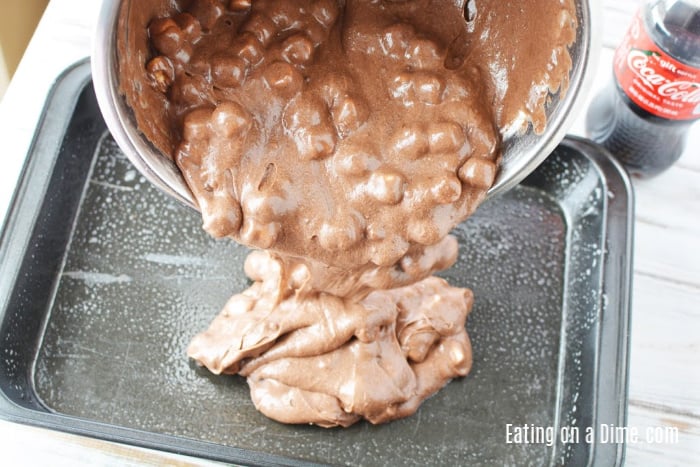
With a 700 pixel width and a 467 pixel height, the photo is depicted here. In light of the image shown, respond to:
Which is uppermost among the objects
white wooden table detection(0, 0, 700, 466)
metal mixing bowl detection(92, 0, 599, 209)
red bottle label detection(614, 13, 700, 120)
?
metal mixing bowl detection(92, 0, 599, 209)

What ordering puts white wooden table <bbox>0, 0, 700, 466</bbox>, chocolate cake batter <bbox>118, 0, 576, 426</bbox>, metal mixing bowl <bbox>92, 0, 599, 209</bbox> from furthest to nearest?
1. white wooden table <bbox>0, 0, 700, 466</bbox>
2. chocolate cake batter <bbox>118, 0, 576, 426</bbox>
3. metal mixing bowl <bbox>92, 0, 599, 209</bbox>

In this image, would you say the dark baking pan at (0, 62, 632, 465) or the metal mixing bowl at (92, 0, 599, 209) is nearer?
the metal mixing bowl at (92, 0, 599, 209)

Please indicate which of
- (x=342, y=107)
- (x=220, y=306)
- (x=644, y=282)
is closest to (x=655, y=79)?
(x=644, y=282)

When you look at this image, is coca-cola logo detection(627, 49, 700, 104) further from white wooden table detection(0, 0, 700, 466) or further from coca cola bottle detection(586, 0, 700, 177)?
white wooden table detection(0, 0, 700, 466)

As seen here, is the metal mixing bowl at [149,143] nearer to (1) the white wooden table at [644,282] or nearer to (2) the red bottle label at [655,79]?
(2) the red bottle label at [655,79]

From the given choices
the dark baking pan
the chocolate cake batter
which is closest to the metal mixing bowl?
the chocolate cake batter

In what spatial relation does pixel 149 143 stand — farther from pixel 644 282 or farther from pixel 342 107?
pixel 644 282

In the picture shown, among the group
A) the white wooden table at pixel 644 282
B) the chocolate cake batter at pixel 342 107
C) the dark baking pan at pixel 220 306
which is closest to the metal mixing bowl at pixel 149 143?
the chocolate cake batter at pixel 342 107

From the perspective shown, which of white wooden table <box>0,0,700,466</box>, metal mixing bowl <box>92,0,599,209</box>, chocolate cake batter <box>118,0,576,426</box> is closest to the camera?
metal mixing bowl <box>92,0,599,209</box>

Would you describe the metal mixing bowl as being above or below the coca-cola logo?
above
